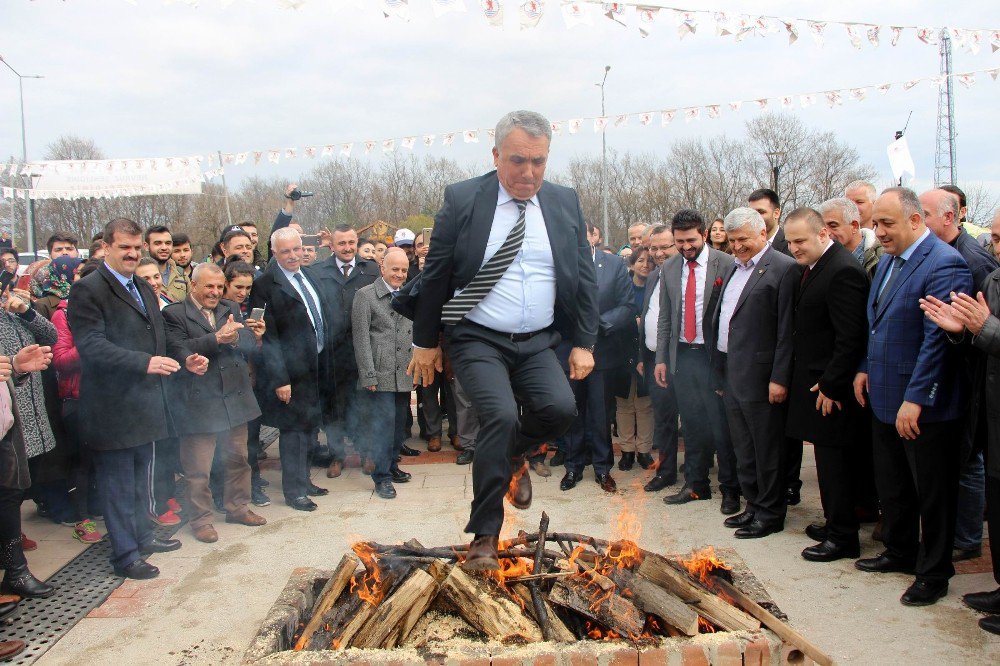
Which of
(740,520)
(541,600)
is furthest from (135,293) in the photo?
(740,520)

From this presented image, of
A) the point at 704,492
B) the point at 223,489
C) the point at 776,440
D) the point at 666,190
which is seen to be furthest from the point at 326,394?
the point at 666,190

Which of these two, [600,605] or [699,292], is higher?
[699,292]

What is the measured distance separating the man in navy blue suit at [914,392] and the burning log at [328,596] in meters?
3.03

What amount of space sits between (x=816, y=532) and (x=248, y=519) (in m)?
4.28

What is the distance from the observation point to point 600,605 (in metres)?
3.09

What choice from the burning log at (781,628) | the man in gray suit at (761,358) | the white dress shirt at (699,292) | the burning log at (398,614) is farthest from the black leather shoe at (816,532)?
the burning log at (398,614)

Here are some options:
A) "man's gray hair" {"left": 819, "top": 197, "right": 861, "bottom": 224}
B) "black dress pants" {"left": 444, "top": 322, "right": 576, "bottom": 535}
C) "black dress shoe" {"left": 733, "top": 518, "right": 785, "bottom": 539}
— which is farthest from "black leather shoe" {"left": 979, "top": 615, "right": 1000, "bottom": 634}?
"man's gray hair" {"left": 819, "top": 197, "right": 861, "bottom": 224}

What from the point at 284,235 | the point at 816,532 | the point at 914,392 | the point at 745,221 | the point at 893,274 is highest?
the point at 284,235

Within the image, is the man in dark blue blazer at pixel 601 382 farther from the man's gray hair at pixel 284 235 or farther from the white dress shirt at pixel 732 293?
the man's gray hair at pixel 284 235

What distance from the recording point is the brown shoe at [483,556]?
3346mm

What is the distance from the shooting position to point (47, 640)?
372 cm

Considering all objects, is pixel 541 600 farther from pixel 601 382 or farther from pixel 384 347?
pixel 384 347

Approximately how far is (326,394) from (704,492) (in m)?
3.47

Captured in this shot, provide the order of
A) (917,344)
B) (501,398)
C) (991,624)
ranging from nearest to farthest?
1. (501,398)
2. (991,624)
3. (917,344)
